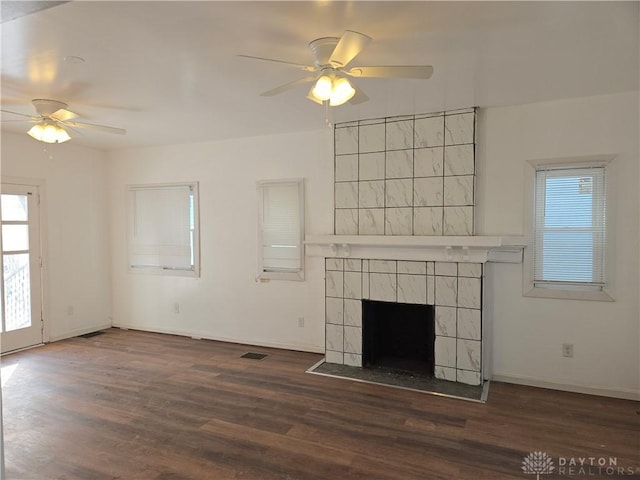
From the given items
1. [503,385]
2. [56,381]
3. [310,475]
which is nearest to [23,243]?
[56,381]

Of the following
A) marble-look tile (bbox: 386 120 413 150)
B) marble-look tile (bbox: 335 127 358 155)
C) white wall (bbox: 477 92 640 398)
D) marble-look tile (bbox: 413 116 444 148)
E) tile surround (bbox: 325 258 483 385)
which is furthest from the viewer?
marble-look tile (bbox: 335 127 358 155)

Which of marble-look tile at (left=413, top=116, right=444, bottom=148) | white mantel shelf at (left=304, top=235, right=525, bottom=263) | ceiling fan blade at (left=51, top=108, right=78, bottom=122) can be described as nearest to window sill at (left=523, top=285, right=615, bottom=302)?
white mantel shelf at (left=304, top=235, right=525, bottom=263)

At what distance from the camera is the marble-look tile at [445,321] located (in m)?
3.70

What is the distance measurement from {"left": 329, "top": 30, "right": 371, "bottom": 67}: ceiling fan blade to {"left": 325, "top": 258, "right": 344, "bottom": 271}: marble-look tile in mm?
2237

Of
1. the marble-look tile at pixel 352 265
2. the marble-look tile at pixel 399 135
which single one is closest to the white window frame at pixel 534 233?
the marble-look tile at pixel 399 135

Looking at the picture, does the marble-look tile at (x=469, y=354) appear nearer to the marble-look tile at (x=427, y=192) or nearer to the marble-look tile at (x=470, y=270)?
the marble-look tile at (x=470, y=270)

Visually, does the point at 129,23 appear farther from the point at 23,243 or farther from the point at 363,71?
the point at 23,243

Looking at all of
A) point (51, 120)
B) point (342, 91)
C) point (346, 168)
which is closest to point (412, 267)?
point (346, 168)

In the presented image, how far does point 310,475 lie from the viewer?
2.33 meters

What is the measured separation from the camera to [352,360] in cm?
409

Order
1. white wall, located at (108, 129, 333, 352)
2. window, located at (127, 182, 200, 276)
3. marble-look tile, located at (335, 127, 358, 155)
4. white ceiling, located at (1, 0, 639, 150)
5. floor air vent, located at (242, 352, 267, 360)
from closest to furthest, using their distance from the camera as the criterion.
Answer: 1. white ceiling, located at (1, 0, 639, 150)
2. marble-look tile, located at (335, 127, 358, 155)
3. floor air vent, located at (242, 352, 267, 360)
4. white wall, located at (108, 129, 333, 352)
5. window, located at (127, 182, 200, 276)

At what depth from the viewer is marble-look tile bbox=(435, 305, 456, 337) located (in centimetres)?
370

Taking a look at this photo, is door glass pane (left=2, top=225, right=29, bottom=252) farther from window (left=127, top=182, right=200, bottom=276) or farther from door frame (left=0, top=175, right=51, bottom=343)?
window (left=127, top=182, right=200, bottom=276)

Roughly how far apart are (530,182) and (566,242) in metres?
0.60
